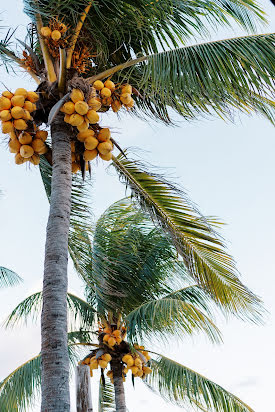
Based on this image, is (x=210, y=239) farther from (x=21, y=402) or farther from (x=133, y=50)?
(x=21, y=402)

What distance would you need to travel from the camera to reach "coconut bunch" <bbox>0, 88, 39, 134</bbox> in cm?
404

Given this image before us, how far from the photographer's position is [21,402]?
754cm

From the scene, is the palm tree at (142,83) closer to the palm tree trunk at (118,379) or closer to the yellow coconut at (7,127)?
the yellow coconut at (7,127)

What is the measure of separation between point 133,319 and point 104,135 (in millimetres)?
3162

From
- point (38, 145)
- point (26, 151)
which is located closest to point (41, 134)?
point (38, 145)

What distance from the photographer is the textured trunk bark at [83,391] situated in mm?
4223

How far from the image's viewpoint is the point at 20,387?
25.3 feet

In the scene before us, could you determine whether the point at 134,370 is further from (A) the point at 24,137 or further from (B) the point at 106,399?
(A) the point at 24,137

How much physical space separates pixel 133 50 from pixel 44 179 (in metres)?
1.66

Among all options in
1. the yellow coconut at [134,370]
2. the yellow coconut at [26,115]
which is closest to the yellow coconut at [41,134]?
the yellow coconut at [26,115]

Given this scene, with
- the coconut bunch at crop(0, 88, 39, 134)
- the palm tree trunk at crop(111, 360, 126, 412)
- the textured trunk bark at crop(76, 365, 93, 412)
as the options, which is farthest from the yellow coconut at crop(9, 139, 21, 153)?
the palm tree trunk at crop(111, 360, 126, 412)

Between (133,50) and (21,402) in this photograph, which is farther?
(21,402)

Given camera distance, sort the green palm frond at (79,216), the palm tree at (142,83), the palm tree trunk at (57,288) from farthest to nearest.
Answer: the green palm frond at (79,216)
the palm tree at (142,83)
the palm tree trunk at (57,288)

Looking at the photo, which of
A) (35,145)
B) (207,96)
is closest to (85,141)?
(35,145)
